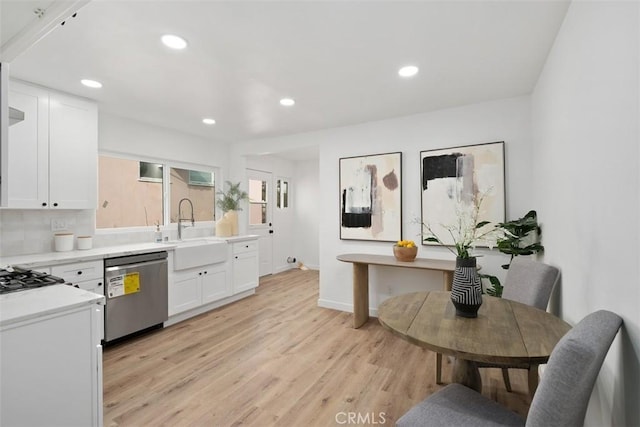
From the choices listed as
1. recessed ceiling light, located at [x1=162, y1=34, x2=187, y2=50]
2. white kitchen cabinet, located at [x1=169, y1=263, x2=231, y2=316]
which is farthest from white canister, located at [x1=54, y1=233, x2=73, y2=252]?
recessed ceiling light, located at [x1=162, y1=34, x2=187, y2=50]

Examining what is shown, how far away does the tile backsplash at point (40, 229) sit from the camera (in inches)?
109

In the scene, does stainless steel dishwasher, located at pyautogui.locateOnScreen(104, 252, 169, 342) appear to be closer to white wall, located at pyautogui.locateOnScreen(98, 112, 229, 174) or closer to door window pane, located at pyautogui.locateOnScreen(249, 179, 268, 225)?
white wall, located at pyautogui.locateOnScreen(98, 112, 229, 174)

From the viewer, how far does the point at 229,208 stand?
4.62 m

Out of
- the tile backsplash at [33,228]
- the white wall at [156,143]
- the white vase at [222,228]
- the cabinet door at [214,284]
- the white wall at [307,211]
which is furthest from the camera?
the white wall at [307,211]

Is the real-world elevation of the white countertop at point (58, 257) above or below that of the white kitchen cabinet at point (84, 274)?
above

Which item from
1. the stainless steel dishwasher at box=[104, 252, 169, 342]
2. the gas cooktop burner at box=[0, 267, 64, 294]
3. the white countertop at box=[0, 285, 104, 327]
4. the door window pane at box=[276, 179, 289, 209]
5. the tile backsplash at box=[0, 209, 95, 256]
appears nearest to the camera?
the white countertop at box=[0, 285, 104, 327]

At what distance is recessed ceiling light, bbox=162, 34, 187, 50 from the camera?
6.34ft

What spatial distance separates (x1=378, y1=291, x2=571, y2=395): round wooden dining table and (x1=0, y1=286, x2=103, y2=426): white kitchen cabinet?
154 cm

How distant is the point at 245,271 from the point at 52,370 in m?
3.15

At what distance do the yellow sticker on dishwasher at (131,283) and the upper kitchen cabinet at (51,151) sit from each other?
87cm

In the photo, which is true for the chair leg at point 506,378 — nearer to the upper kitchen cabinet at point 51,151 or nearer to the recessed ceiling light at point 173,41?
the recessed ceiling light at point 173,41

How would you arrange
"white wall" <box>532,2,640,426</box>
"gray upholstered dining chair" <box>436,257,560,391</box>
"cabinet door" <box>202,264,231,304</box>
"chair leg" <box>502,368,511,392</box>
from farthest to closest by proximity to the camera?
1. "cabinet door" <box>202,264,231,304</box>
2. "chair leg" <box>502,368,511,392</box>
3. "gray upholstered dining chair" <box>436,257,560,391</box>
4. "white wall" <box>532,2,640,426</box>

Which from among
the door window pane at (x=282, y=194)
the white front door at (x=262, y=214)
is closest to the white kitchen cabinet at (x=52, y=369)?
the white front door at (x=262, y=214)

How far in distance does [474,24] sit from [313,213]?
5.08m
